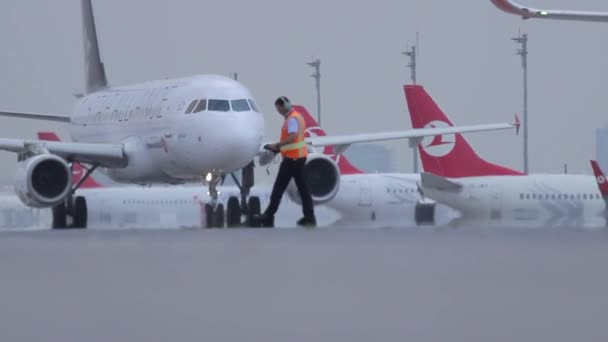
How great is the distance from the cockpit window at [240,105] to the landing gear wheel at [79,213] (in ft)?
10.5

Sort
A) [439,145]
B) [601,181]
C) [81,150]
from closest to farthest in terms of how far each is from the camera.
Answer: [81,150]
[601,181]
[439,145]

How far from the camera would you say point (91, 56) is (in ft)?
117

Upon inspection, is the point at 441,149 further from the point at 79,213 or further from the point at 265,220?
the point at 265,220

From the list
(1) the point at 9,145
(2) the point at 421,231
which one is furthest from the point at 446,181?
(2) the point at 421,231

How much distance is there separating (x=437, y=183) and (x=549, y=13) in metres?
16.0

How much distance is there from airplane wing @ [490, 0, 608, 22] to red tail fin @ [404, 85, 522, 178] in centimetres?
1618

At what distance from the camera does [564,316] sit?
670 centimetres

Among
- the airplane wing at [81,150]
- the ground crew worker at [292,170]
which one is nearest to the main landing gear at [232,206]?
the airplane wing at [81,150]

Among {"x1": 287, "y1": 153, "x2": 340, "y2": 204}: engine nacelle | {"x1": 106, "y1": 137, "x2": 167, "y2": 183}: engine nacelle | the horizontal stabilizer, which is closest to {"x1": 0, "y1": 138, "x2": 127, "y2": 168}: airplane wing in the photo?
{"x1": 106, "y1": 137, "x2": 167, "y2": 183}: engine nacelle

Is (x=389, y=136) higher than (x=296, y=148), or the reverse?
(x=296, y=148)

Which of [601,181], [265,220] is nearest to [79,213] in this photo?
[265,220]

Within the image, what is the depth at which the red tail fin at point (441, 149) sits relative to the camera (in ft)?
155

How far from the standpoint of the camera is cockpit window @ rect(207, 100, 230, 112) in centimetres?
2629

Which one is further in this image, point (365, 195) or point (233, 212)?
point (365, 195)
